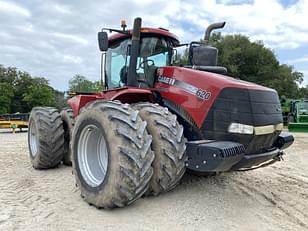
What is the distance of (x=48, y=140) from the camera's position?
19.4ft

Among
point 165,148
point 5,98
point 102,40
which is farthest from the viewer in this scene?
point 5,98

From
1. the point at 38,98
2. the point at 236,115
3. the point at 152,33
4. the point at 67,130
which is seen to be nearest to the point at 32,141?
the point at 67,130

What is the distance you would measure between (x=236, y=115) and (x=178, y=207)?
1.22 meters

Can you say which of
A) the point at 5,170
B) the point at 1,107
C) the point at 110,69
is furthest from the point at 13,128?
the point at 1,107

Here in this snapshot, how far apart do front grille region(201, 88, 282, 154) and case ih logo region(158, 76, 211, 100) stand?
15 centimetres

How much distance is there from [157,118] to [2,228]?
1878mm

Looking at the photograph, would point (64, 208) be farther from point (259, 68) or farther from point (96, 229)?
point (259, 68)

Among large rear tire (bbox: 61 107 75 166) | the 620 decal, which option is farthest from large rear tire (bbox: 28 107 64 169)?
the 620 decal

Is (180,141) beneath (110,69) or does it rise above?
beneath

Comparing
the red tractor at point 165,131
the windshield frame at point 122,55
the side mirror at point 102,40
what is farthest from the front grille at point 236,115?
the side mirror at point 102,40

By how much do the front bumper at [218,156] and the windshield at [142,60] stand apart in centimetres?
155

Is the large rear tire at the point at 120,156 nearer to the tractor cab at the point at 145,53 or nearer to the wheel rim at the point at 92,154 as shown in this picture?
the wheel rim at the point at 92,154

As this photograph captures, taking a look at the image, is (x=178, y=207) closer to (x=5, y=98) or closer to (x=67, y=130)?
(x=67, y=130)

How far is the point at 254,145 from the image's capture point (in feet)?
12.8
